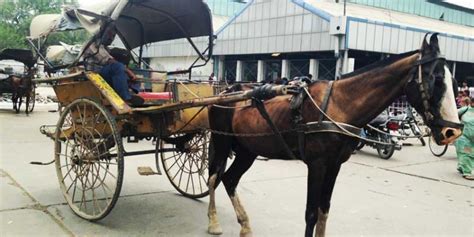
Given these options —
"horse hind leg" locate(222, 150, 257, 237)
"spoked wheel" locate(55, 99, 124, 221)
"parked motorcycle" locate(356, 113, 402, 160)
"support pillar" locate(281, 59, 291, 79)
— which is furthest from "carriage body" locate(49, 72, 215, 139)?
"support pillar" locate(281, 59, 291, 79)

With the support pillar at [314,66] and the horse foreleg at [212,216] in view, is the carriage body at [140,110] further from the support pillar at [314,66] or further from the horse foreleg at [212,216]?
the support pillar at [314,66]

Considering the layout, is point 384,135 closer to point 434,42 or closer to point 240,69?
point 434,42

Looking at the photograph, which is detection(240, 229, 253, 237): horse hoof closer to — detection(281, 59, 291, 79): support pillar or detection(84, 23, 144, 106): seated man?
detection(84, 23, 144, 106): seated man

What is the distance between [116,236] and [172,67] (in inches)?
1311

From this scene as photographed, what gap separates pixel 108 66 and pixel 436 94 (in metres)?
3.37

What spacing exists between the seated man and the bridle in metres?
3.02

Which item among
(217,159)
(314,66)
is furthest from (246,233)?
(314,66)

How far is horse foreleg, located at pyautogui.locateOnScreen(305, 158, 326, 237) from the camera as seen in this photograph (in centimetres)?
354

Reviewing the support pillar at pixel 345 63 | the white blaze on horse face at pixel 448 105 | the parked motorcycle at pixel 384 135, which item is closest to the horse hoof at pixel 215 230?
the white blaze on horse face at pixel 448 105

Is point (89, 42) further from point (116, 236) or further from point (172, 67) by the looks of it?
point (172, 67)

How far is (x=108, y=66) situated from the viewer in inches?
189

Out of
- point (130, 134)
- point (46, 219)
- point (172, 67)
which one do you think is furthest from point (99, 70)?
point (172, 67)

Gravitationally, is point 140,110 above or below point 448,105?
below

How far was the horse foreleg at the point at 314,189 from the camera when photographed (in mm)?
3541
